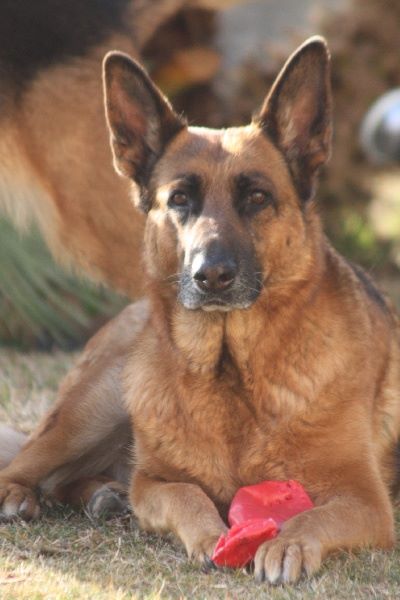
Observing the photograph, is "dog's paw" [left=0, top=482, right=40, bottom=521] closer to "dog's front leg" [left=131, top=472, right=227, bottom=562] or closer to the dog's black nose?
"dog's front leg" [left=131, top=472, right=227, bottom=562]

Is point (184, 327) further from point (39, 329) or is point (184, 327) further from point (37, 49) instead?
point (39, 329)

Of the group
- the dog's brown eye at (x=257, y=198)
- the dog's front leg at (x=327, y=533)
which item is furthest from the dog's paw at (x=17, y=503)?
the dog's brown eye at (x=257, y=198)

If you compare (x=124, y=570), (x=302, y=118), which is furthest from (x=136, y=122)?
(x=124, y=570)

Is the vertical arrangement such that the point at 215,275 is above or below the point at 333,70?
above

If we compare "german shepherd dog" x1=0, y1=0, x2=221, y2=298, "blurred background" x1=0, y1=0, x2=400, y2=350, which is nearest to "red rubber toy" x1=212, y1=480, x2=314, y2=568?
"german shepherd dog" x1=0, y1=0, x2=221, y2=298

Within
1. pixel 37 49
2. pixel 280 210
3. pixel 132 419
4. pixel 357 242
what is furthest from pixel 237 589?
pixel 357 242

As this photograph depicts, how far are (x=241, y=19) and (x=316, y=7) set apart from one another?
59 centimetres

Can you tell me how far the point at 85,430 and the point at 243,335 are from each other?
2.73 ft

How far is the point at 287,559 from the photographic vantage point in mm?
3334

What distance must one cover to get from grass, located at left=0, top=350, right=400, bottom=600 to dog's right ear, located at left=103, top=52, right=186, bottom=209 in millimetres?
1229

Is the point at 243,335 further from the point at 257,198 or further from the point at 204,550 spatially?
the point at 204,550

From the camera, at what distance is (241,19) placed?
360 inches

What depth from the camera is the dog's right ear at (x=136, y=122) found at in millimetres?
4082

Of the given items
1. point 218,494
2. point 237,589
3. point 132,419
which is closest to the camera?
point 237,589
